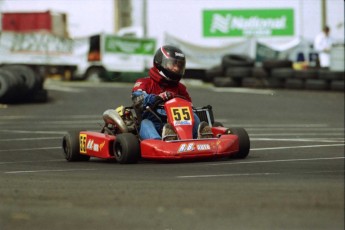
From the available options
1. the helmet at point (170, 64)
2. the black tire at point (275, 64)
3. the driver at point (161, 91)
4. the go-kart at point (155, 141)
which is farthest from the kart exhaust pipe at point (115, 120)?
the black tire at point (275, 64)

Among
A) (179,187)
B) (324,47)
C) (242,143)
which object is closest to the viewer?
(179,187)

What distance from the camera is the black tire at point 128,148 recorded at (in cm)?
946

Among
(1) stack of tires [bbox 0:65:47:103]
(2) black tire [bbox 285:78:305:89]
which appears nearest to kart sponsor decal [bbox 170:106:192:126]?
(1) stack of tires [bbox 0:65:47:103]

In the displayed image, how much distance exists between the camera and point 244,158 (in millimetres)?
10055

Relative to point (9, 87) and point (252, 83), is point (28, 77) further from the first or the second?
point (252, 83)

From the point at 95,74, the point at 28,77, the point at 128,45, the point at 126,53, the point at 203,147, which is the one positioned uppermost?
the point at 203,147

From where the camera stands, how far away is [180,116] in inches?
385

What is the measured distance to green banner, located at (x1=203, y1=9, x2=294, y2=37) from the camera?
3338 centimetres

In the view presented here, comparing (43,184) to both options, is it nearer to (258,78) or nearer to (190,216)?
(190,216)

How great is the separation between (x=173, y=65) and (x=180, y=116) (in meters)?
0.54

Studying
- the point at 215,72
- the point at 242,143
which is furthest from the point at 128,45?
the point at 242,143

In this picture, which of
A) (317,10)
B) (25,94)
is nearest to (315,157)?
(25,94)

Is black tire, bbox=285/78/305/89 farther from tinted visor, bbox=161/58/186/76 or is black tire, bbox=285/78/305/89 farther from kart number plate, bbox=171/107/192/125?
kart number plate, bbox=171/107/192/125

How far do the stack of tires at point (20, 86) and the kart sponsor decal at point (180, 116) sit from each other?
9.75m
